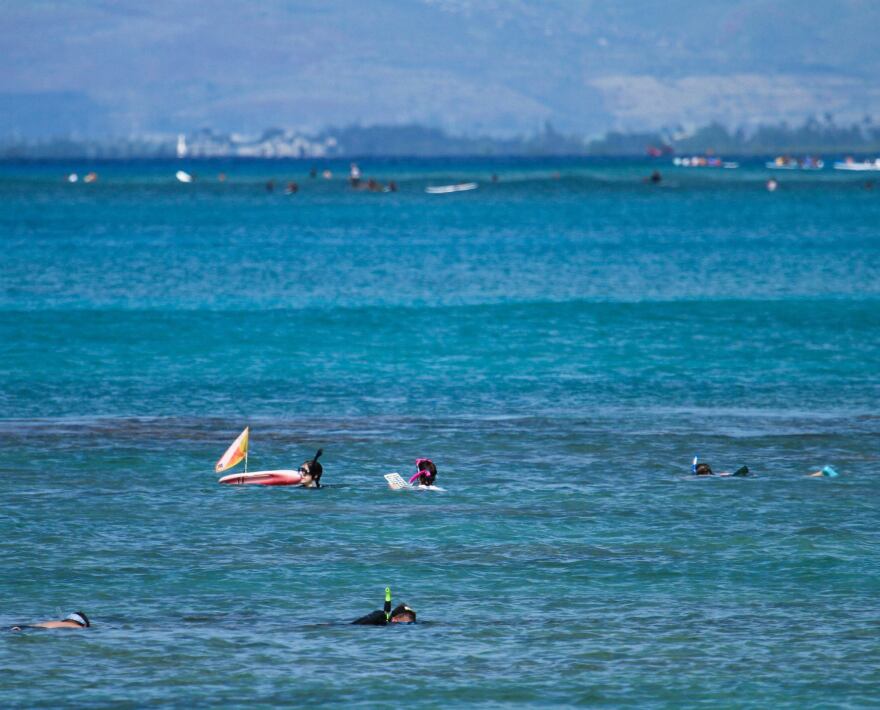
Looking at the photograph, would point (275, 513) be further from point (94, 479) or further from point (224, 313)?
point (224, 313)

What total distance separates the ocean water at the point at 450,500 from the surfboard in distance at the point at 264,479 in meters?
0.30

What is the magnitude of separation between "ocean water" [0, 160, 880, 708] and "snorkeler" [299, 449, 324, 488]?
1.68 ft

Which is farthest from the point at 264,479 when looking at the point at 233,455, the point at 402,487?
the point at 402,487

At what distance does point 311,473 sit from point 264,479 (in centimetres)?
117

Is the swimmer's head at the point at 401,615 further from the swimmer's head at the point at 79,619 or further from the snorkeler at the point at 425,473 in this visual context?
the snorkeler at the point at 425,473

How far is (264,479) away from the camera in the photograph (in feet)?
100

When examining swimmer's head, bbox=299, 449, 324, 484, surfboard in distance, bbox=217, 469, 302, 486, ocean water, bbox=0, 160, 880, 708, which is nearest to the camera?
ocean water, bbox=0, 160, 880, 708

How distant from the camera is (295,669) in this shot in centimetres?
1950

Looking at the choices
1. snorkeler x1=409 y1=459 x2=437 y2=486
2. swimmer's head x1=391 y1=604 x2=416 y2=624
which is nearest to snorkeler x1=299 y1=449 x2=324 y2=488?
snorkeler x1=409 y1=459 x2=437 y2=486

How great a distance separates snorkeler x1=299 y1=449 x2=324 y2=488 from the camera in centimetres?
2986

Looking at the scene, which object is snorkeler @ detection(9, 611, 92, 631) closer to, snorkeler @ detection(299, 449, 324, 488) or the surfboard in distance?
snorkeler @ detection(299, 449, 324, 488)

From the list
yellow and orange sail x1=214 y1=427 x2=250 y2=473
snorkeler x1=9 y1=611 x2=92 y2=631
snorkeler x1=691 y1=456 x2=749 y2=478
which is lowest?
snorkeler x1=9 y1=611 x2=92 y2=631

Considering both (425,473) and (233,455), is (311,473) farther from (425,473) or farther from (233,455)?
(425,473)

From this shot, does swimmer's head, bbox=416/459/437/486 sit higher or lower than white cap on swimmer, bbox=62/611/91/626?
higher
